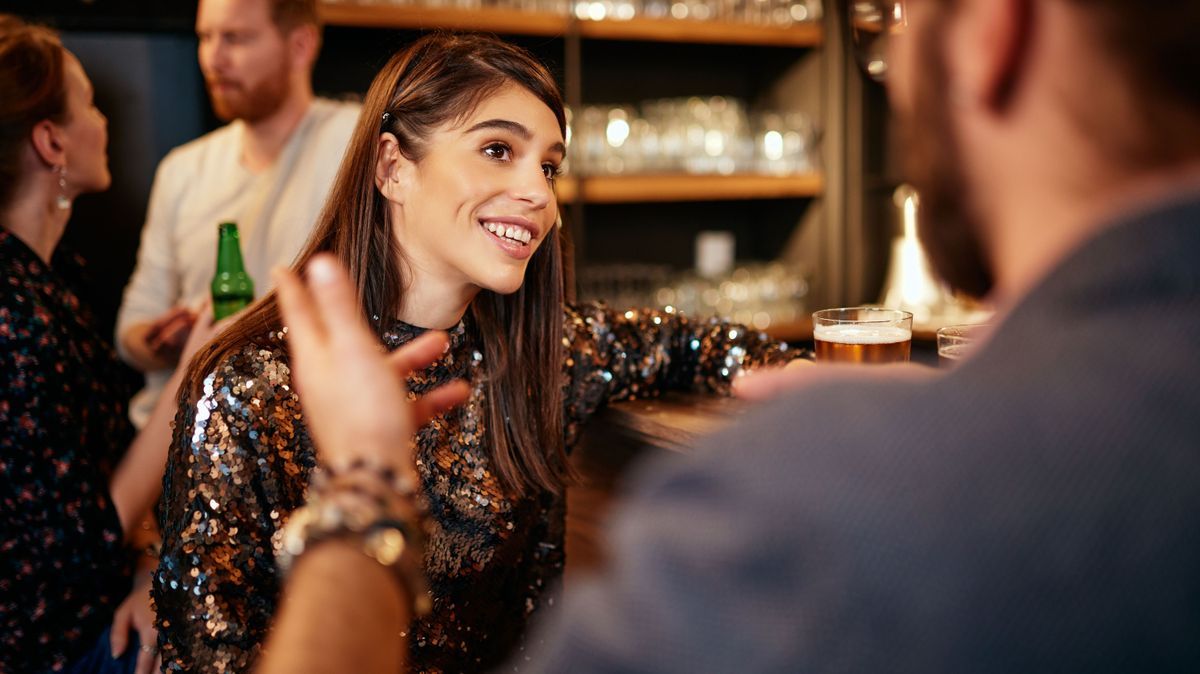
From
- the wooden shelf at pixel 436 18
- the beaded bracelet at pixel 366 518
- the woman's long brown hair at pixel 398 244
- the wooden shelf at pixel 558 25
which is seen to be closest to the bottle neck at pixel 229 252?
the woman's long brown hair at pixel 398 244

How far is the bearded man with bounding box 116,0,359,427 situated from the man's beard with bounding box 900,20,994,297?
216cm

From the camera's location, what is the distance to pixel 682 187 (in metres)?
3.62

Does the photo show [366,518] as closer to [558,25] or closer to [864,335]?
[864,335]

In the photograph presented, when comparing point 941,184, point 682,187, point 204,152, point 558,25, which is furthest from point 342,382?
point 682,187

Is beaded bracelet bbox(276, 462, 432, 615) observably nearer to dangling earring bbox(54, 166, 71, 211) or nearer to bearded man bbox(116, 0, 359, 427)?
dangling earring bbox(54, 166, 71, 211)

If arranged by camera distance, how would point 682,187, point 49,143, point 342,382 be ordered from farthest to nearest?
point 682,187, point 49,143, point 342,382

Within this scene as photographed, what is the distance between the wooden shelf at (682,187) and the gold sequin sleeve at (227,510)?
82.2 inches

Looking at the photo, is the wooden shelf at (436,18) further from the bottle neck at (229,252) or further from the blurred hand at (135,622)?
the blurred hand at (135,622)

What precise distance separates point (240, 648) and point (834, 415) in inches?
40.2

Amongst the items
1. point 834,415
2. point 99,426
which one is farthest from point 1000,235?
point 99,426

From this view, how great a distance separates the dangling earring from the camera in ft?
6.81

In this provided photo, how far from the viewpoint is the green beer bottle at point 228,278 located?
6.82 ft

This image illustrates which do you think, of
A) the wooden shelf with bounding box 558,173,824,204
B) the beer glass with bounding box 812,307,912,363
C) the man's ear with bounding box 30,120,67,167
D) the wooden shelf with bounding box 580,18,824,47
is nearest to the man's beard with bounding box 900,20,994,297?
the beer glass with bounding box 812,307,912,363

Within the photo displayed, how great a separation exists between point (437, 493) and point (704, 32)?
2566 mm
